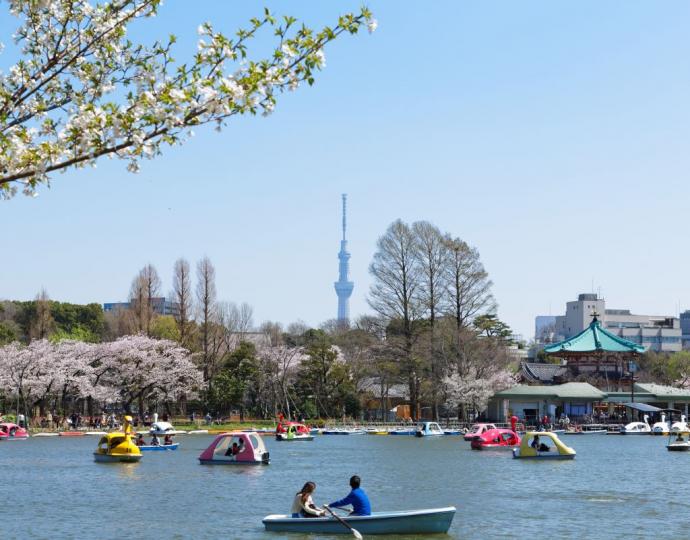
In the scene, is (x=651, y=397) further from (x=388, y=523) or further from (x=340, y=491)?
(x=388, y=523)

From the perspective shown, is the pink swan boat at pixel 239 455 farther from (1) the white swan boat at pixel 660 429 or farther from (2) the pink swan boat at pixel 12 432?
(1) the white swan boat at pixel 660 429

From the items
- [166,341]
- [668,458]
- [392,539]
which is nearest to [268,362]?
[166,341]

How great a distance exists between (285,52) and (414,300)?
76349 mm

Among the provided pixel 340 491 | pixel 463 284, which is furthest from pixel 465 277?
pixel 340 491

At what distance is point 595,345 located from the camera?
103 meters

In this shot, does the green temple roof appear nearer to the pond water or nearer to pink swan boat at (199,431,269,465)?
the pond water

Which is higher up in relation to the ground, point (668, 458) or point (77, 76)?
point (77, 76)

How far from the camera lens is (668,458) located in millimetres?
54656

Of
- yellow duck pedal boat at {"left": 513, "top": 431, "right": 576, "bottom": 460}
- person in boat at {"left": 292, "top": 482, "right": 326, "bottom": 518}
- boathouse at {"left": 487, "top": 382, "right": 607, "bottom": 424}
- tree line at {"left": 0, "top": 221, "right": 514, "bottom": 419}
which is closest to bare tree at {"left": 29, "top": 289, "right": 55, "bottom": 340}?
tree line at {"left": 0, "top": 221, "right": 514, "bottom": 419}

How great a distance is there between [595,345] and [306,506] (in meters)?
83.9

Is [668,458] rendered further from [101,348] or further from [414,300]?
[101,348]

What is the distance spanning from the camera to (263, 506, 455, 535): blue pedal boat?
23.2 meters

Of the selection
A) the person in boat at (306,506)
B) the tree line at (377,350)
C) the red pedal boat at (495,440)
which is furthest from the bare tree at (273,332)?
the person in boat at (306,506)

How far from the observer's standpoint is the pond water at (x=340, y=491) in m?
26.3
